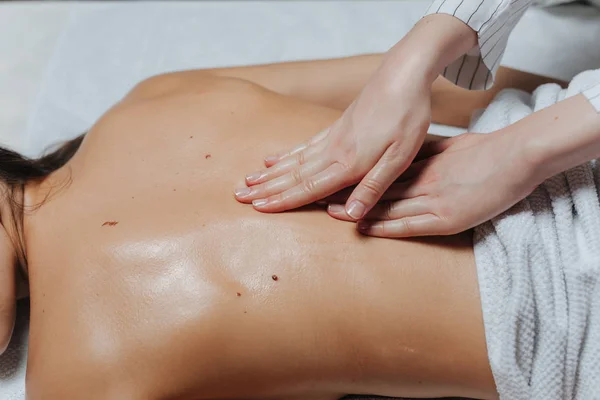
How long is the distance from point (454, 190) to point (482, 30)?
0.88ft

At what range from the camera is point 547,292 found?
31.0 inches

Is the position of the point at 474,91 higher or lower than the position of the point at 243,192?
higher

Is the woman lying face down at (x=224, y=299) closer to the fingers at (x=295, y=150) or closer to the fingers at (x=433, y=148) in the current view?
the fingers at (x=295, y=150)

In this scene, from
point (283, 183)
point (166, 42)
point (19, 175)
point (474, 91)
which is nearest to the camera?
point (283, 183)

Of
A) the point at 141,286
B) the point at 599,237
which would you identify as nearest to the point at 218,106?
the point at 141,286

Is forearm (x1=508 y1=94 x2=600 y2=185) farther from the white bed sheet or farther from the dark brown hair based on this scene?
the dark brown hair

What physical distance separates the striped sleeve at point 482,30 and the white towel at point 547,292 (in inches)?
9.9

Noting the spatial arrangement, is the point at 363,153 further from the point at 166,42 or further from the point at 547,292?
the point at 166,42

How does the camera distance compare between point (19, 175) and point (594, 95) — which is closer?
point (594, 95)

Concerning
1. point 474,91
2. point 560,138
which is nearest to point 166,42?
point 474,91

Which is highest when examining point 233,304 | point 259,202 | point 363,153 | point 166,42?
point 166,42

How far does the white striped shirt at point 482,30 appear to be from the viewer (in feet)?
2.94

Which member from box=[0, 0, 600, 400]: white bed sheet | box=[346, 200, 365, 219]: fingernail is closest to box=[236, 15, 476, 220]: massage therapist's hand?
box=[346, 200, 365, 219]: fingernail

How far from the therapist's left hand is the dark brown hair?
45cm
